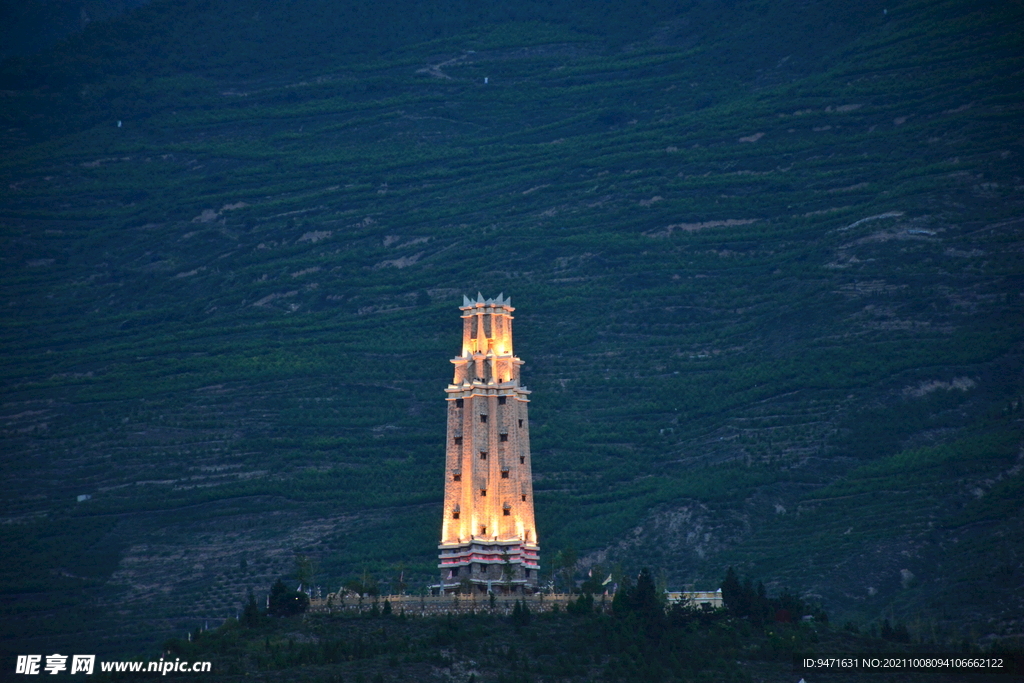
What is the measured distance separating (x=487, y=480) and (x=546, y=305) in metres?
40.8

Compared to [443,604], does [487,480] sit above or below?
above

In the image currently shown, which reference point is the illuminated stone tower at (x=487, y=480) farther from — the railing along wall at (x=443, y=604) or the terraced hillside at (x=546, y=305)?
the terraced hillside at (x=546, y=305)

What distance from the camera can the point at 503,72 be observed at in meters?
141

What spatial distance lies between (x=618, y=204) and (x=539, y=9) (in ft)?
117

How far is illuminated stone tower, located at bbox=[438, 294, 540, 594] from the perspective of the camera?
67375 mm

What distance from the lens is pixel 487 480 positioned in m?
68.7

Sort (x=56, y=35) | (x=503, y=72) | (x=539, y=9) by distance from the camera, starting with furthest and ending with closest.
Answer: (x=56, y=35)
(x=539, y=9)
(x=503, y=72)

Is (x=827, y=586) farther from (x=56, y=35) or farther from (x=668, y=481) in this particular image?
(x=56, y=35)

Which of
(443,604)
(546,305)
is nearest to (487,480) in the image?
(443,604)

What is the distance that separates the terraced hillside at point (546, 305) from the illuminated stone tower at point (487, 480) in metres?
15.1

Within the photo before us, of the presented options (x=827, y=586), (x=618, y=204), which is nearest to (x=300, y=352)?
(x=618, y=204)

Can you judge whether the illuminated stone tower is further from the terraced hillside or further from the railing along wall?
the terraced hillside

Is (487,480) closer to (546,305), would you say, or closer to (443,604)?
(443,604)

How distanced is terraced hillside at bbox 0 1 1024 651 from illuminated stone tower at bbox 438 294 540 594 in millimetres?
15073
